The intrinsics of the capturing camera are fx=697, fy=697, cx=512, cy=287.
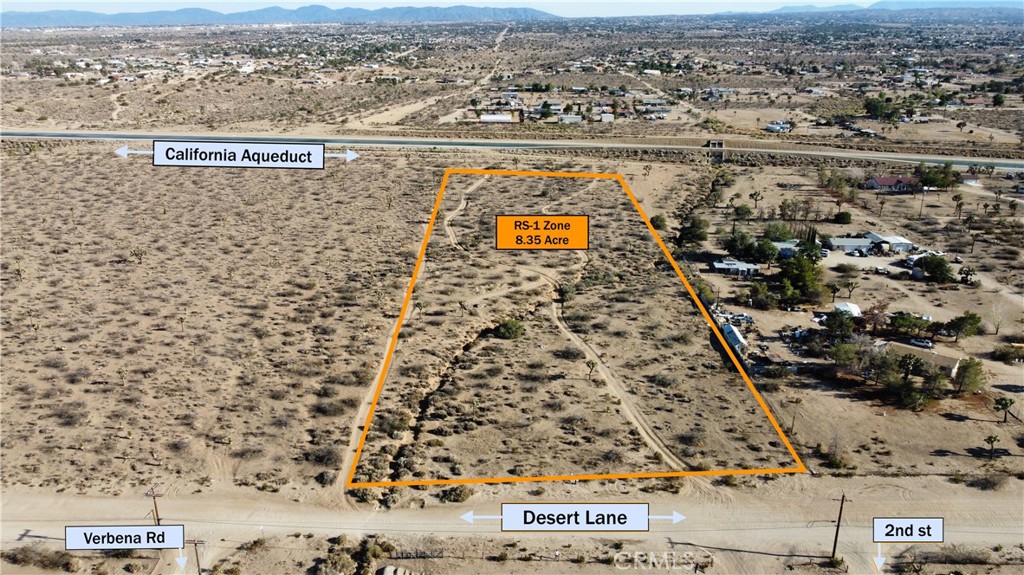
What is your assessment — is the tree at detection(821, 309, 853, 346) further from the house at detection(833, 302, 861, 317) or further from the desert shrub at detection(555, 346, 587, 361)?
the desert shrub at detection(555, 346, 587, 361)

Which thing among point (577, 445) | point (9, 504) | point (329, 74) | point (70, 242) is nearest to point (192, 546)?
point (9, 504)

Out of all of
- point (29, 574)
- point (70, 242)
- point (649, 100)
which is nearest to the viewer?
point (29, 574)

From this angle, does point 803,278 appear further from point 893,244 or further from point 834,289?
point 893,244

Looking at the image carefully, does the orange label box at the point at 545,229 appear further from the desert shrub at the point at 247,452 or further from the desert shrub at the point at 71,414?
the desert shrub at the point at 71,414

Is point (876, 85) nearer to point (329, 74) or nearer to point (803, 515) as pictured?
point (329, 74)

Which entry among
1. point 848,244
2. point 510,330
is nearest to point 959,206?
point 848,244

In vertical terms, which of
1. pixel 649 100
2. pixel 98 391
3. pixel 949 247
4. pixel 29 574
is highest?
pixel 649 100
